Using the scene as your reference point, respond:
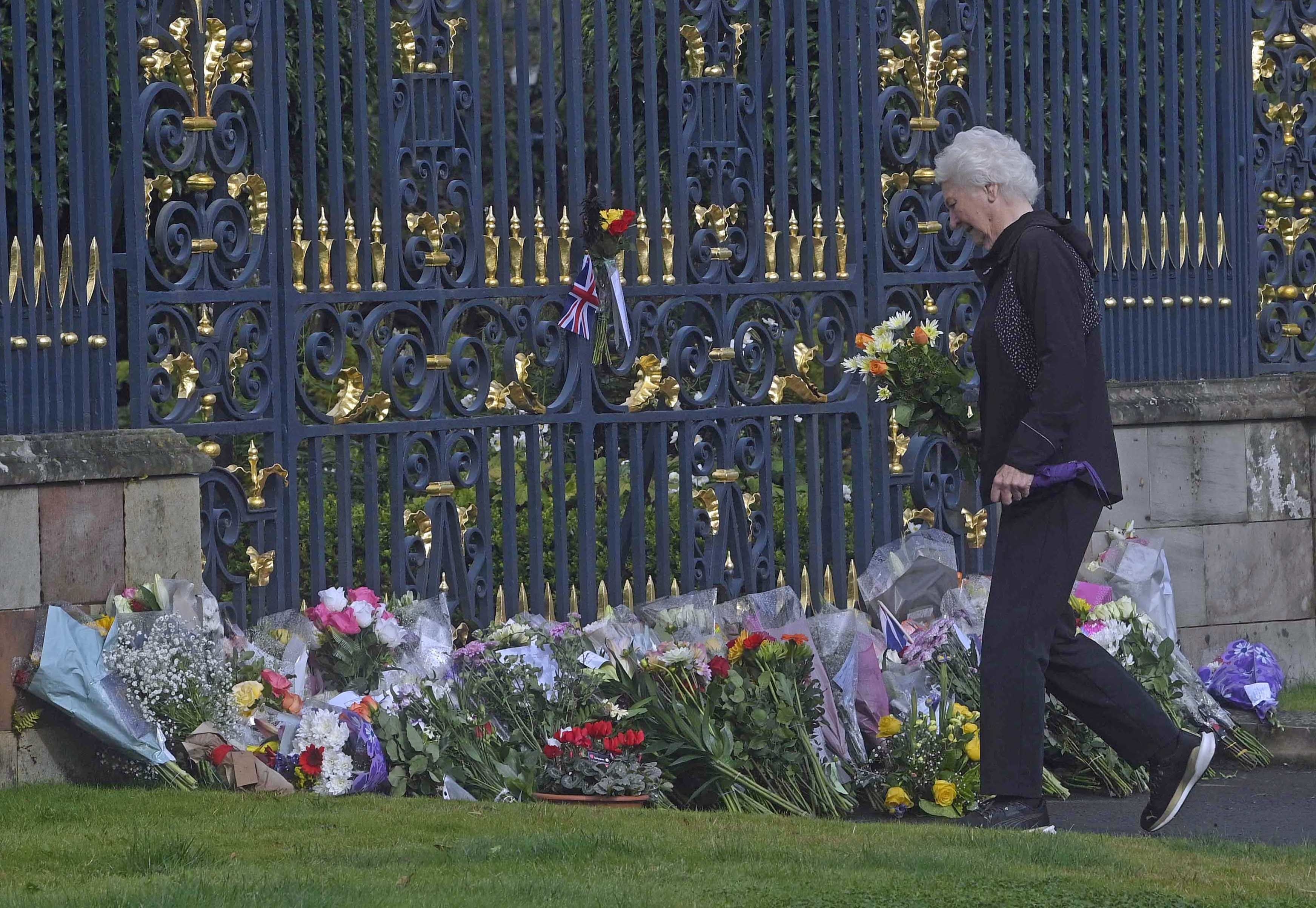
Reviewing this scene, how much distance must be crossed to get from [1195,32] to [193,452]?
4.62 metres

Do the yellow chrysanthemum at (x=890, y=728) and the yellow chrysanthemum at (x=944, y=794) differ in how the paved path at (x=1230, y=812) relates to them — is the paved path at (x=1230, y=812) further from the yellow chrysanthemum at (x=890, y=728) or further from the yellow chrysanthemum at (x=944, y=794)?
the yellow chrysanthemum at (x=890, y=728)

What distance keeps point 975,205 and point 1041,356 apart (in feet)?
1.63

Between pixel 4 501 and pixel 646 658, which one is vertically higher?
pixel 4 501

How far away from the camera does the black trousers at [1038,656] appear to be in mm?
5297

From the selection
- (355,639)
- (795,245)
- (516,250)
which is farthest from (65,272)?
(795,245)

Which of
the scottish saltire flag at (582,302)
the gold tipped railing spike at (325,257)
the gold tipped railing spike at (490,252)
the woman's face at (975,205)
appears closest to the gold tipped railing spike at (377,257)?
the gold tipped railing spike at (325,257)

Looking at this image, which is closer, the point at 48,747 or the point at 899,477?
the point at 48,747

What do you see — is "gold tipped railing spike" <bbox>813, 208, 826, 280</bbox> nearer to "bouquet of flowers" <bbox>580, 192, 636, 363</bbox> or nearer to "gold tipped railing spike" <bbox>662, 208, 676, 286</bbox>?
"gold tipped railing spike" <bbox>662, 208, 676, 286</bbox>

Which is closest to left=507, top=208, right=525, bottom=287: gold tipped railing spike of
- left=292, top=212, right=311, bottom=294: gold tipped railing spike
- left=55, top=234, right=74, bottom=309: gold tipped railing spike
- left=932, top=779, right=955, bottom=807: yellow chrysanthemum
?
left=292, top=212, right=311, bottom=294: gold tipped railing spike

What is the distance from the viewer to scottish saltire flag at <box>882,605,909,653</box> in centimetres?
702

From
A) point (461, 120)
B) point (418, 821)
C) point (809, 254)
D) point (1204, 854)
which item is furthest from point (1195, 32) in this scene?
point (418, 821)

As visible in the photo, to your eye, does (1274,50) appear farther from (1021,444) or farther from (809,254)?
(1021,444)

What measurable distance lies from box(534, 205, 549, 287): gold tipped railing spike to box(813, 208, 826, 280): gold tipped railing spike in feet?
3.56

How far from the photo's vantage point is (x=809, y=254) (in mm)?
7348
